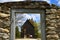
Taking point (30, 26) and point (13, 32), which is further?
point (30, 26)

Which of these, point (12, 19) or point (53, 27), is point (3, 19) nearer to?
point (12, 19)

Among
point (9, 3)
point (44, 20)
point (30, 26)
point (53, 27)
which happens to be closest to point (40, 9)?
point (44, 20)

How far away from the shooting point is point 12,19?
395 cm

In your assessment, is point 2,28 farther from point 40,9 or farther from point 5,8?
point 40,9

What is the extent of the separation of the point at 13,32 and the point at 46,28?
2.85 feet

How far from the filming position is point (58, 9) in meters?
3.98

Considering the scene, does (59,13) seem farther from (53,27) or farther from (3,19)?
(3,19)

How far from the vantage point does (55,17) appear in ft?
12.9

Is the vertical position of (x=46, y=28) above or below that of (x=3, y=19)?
below

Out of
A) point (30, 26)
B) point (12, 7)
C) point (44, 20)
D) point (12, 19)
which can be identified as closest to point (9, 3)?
point (12, 7)

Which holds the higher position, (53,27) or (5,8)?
(5,8)

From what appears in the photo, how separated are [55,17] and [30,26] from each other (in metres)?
3.17

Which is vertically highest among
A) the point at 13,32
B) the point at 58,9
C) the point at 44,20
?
the point at 58,9

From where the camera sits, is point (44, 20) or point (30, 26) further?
point (30, 26)
